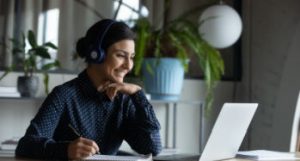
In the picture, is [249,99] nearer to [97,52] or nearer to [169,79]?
[169,79]

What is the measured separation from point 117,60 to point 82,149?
0.51 m

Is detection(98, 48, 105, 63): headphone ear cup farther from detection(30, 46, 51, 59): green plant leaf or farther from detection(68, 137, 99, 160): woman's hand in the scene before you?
detection(30, 46, 51, 59): green plant leaf

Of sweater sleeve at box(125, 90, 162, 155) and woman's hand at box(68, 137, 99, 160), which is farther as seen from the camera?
sweater sleeve at box(125, 90, 162, 155)

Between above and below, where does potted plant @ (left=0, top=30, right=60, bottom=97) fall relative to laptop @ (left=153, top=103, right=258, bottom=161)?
above

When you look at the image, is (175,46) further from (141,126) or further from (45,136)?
(45,136)

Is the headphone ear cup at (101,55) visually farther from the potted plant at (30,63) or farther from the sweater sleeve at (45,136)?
the potted plant at (30,63)

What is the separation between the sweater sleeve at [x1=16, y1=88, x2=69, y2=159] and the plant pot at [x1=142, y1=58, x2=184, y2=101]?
1474 mm

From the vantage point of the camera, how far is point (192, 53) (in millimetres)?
3842

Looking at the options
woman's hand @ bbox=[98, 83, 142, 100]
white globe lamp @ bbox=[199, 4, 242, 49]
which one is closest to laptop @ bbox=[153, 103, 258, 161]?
woman's hand @ bbox=[98, 83, 142, 100]

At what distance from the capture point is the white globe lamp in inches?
135

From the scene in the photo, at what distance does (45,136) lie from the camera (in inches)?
73.2

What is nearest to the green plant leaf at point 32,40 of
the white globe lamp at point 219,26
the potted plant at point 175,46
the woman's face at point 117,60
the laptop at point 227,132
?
the potted plant at point 175,46

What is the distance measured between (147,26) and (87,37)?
1.37 m

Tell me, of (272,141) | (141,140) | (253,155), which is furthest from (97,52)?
(272,141)
